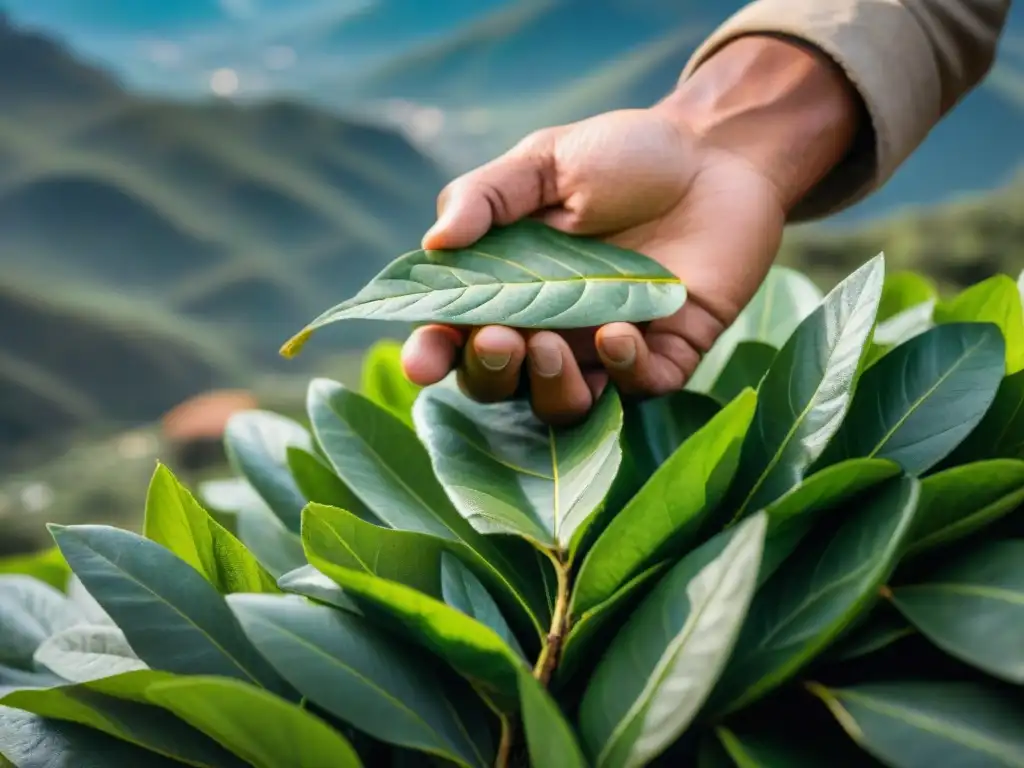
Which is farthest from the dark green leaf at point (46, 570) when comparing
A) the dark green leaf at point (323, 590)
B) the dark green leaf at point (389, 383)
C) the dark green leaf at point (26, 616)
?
the dark green leaf at point (323, 590)

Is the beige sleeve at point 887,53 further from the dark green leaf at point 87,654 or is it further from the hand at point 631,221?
the dark green leaf at point 87,654

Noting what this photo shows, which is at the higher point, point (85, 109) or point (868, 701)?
point (85, 109)

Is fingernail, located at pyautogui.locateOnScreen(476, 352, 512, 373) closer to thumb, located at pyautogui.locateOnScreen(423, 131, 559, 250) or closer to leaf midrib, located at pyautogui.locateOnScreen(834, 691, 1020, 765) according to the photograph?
thumb, located at pyautogui.locateOnScreen(423, 131, 559, 250)

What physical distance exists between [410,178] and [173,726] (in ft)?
16.2

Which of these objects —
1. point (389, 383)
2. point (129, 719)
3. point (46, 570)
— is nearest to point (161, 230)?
point (46, 570)

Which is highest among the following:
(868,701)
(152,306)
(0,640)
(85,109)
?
(85,109)

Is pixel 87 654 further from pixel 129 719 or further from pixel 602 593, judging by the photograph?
pixel 602 593

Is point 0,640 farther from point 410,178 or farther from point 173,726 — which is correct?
point 410,178

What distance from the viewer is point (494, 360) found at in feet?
1.48

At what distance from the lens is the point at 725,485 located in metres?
0.36

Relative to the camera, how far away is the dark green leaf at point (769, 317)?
570 mm

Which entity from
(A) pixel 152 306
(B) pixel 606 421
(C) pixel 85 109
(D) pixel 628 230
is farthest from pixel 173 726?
(C) pixel 85 109

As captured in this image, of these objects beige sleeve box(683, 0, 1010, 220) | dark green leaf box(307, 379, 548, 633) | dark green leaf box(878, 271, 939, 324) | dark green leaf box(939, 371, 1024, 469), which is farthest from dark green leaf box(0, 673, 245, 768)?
beige sleeve box(683, 0, 1010, 220)

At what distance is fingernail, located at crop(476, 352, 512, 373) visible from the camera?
0.45m
